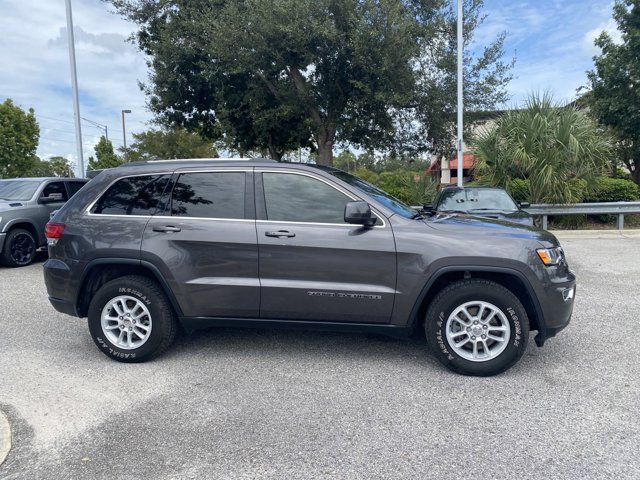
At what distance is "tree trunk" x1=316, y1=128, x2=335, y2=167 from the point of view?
46.6 ft

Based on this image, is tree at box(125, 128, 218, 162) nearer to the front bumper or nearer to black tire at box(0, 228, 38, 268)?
black tire at box(0, 228, 38, 268)

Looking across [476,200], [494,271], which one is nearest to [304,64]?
[476,200]

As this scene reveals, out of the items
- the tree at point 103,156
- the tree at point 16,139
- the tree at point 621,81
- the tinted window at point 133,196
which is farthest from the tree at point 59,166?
the tinted window at point 133,196

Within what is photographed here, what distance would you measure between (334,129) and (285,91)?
2.12 m

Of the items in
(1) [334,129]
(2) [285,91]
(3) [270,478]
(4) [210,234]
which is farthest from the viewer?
(1) [334,129]

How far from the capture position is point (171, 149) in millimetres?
34406

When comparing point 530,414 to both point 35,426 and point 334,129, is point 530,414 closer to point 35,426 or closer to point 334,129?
point 35,426

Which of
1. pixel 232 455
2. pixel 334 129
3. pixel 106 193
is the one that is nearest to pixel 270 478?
pixel 232 455

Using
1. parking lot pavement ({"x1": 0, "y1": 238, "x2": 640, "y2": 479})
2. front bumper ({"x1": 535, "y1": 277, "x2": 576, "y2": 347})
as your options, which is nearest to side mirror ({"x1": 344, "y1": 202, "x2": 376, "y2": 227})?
parking lot pavement ({"x1": 0, "y1": 238, "x2": 640, "y2": 479})

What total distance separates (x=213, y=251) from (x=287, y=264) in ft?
2.19

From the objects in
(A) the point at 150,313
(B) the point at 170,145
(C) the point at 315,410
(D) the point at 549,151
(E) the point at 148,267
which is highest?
(B) the point at 170,145

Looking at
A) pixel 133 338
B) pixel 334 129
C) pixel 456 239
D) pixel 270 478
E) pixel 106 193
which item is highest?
pixel 334 129

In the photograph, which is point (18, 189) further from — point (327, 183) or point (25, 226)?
point (327, 183)

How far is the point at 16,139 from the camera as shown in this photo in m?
36.2
